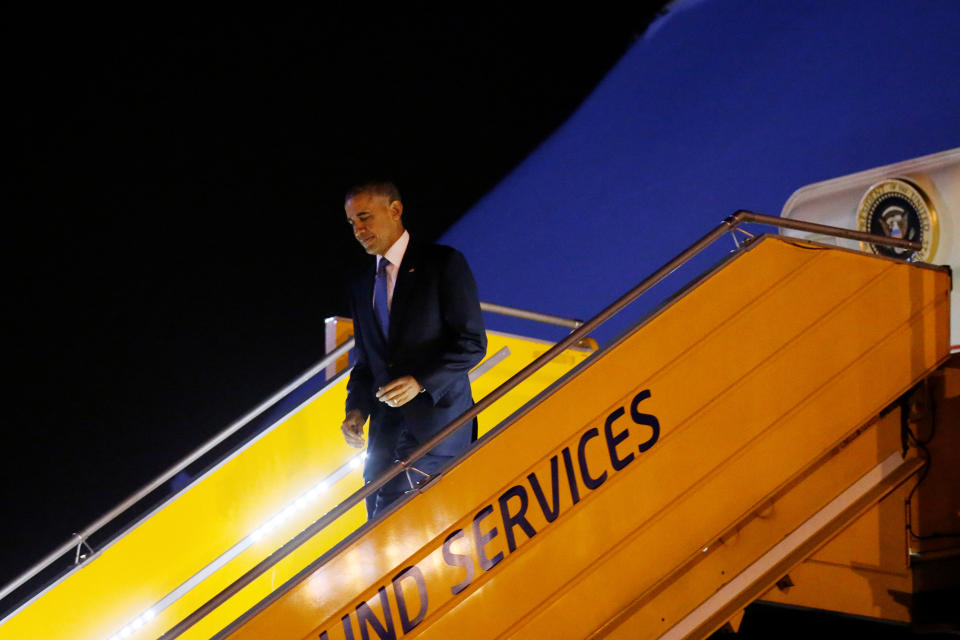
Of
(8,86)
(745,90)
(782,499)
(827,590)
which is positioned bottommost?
(827,590)

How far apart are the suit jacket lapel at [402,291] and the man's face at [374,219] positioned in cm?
8

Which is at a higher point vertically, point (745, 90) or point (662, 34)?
point (662, 34)

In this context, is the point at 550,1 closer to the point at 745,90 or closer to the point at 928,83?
the point at 745,90

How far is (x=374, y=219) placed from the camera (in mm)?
3049

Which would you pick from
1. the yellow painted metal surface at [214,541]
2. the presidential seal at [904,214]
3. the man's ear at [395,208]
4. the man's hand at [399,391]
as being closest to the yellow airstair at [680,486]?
the man's hand at [399,391]

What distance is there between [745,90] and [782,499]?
13.2 feet

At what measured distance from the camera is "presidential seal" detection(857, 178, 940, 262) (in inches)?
173

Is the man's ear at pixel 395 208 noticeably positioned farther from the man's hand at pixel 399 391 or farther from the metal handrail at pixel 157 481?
the metal handrail at pixel 157 481

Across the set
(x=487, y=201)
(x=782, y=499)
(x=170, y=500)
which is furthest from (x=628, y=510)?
(x=487, y=201)

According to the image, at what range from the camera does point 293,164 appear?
25.4 feet

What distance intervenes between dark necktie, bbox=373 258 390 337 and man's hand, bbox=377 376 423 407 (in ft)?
1.06

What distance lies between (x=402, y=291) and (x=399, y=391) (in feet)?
1.23

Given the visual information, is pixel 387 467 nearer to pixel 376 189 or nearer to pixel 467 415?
pixel 467 415

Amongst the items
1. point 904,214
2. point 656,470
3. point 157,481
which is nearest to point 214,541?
point 157,481
